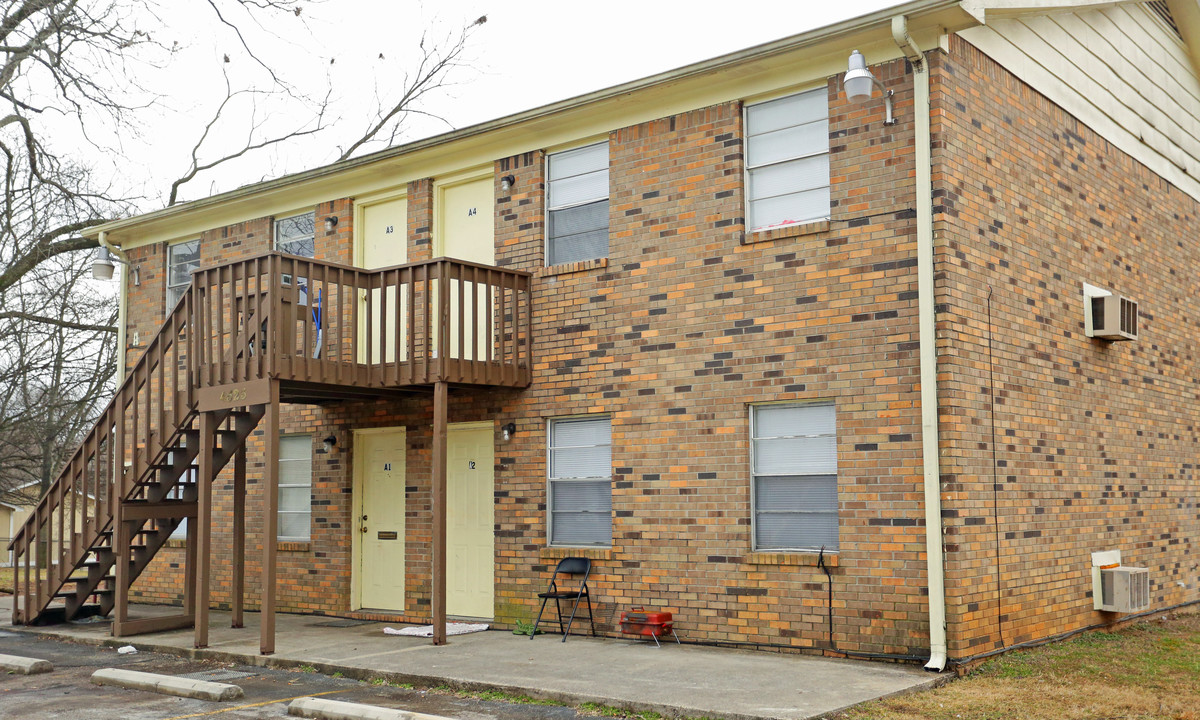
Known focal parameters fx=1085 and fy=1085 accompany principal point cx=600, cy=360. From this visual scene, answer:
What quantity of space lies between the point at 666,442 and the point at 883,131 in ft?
11.5

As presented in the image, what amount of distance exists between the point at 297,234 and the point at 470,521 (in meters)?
4.83

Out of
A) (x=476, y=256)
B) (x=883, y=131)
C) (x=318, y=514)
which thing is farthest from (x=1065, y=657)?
(x=318, y=514)

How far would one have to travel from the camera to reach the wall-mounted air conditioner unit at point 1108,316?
1097cm

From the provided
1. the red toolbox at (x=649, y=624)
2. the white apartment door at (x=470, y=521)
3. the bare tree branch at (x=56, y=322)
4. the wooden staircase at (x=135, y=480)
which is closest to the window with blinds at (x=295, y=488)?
the wooden staircase at (x=135, y=480)

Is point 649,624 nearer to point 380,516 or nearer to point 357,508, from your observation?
point 380,516

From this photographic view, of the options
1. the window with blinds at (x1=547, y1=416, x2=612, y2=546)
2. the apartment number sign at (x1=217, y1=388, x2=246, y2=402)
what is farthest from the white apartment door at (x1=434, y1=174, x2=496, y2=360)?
the apartment number sign at (x1=217, y1=388, x2=246, y2=402)

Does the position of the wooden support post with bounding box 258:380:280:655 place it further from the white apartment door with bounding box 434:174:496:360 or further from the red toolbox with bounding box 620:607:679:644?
the red toolbox with bounding box 620:607:679:644

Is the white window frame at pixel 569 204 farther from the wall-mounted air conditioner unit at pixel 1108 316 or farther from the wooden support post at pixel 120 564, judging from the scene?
the wooden support post at pixel 120 564

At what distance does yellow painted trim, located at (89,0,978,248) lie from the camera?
9359mm

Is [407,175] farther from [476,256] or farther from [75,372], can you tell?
[75,372]

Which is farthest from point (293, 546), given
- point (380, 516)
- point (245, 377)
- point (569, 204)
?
point (569, 204)

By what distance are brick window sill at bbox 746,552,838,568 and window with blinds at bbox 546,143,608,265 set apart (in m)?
3.55

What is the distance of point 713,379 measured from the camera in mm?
10297

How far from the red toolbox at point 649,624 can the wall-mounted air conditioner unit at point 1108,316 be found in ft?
17.1
